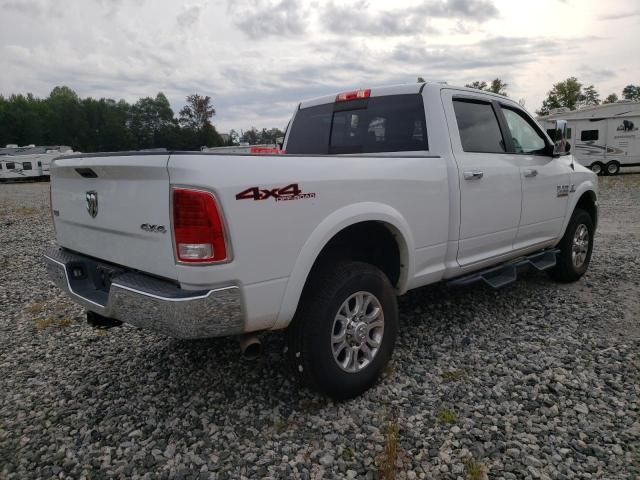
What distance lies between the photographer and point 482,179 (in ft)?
12.3

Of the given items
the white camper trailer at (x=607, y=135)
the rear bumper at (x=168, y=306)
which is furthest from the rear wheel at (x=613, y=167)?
the rear bumper at (x=168, y=306)

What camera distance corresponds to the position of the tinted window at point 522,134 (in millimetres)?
4441

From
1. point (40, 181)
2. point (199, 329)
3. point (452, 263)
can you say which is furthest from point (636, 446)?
point (40, 181)

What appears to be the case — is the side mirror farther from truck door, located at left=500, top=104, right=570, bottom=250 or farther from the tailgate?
the tailgate

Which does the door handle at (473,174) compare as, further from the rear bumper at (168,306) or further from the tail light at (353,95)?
the rear bumper at (168,306)

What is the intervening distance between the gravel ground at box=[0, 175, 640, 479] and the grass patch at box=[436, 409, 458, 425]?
10 mm

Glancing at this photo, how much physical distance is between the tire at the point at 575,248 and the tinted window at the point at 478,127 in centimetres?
159

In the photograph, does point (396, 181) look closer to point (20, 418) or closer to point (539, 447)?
point (539, 447)

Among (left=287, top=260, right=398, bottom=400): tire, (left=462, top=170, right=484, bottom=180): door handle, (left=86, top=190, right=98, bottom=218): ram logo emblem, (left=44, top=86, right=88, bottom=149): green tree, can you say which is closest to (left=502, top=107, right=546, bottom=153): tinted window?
(left=462, top=170, right=484, bottom=180): door handle

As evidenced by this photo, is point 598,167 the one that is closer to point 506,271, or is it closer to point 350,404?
point 506,271

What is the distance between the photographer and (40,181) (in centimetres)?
3403

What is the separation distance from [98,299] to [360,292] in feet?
4.96

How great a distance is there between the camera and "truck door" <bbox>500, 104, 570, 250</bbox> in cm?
435

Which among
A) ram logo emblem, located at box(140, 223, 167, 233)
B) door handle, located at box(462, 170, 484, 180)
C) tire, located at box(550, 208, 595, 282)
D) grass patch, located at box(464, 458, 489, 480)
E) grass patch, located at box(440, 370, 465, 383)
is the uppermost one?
door handle, located at box(462, 170, 484, 180)
